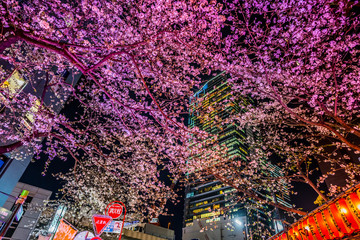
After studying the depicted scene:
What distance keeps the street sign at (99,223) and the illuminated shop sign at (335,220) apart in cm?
671

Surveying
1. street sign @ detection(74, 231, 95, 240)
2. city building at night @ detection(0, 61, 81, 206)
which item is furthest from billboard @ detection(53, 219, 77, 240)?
city building at night @ detection(0, 61, 81, 206)

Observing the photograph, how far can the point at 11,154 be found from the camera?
9.20 metres

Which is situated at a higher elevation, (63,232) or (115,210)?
(115,210)

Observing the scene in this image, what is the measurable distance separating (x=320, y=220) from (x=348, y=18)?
7.11 m

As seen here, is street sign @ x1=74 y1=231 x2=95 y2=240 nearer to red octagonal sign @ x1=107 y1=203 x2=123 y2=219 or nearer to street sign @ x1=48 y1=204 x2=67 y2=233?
red octagonal sign @ x1=107 y1=203 x2=123 y2=219

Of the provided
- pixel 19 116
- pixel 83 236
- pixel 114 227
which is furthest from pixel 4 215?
pixel 114 227

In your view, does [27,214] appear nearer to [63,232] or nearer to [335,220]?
[63,232]

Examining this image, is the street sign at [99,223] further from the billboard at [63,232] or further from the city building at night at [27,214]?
the city building at night at [27,214]

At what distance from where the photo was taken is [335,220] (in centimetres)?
499

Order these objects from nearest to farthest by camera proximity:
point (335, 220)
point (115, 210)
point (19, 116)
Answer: point (335, 220)
point (115, 210)
point (19, 116)

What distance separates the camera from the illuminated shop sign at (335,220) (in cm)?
450

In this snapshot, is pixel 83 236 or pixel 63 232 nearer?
pixel 83 236

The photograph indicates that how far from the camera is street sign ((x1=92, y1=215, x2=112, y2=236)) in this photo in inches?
255

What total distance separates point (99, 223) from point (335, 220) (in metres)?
7.26
